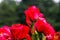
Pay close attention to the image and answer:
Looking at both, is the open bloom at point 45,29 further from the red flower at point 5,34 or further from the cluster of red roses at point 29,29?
the red flower at point 5,34

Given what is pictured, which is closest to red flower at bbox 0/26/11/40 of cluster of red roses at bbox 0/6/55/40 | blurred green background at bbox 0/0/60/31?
cluster of red roses at bbox 0/6/55/40

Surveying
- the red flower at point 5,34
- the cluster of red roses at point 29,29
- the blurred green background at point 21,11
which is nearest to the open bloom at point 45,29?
the cluster of red roses at point 29,29

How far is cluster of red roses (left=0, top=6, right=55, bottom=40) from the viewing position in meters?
1.03

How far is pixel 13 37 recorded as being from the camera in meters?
1.03

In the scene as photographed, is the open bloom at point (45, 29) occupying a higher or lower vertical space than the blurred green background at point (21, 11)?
lower

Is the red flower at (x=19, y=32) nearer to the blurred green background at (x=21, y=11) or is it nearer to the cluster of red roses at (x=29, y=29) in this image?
the cluster of red roses at (x=29, y=29)

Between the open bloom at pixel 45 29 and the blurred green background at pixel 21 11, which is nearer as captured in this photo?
the open bloom at pixel 45 29

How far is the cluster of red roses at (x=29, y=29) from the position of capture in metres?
1.03

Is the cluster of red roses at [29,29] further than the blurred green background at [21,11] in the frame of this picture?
No

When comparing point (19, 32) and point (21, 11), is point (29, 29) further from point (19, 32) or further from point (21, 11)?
point (21, 11)

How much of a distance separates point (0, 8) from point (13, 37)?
17785 millimetres

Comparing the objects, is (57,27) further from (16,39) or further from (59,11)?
(16,39)

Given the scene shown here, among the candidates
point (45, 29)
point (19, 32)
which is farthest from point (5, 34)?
point (45, 29)

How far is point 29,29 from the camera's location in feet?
3.63
